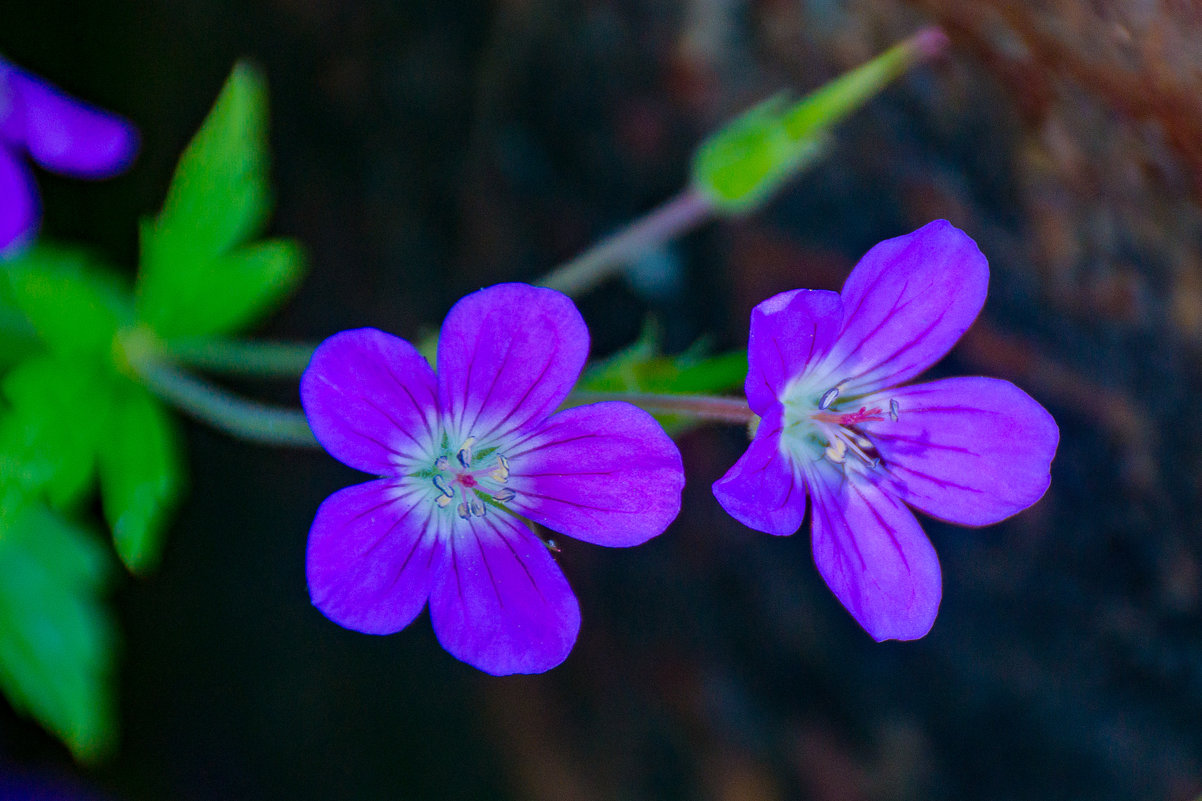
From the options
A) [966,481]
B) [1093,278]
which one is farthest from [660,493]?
[1093,278]

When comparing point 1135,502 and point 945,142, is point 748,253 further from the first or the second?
point 1135,502

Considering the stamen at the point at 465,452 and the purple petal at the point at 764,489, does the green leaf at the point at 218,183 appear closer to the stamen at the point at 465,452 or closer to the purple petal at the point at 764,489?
the stamen at the point at 465,452

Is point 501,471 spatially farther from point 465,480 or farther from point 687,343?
point 687,343

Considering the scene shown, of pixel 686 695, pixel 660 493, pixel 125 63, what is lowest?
pixel 686 695

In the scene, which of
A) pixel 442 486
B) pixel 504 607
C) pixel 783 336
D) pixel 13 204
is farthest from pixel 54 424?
pixel 783 336

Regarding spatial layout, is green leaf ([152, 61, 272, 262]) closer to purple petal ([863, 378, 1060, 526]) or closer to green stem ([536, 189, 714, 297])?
green stem ([536, 189, 714, 297])

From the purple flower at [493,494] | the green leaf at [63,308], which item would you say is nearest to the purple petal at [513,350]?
the purple flower at [493,494]
